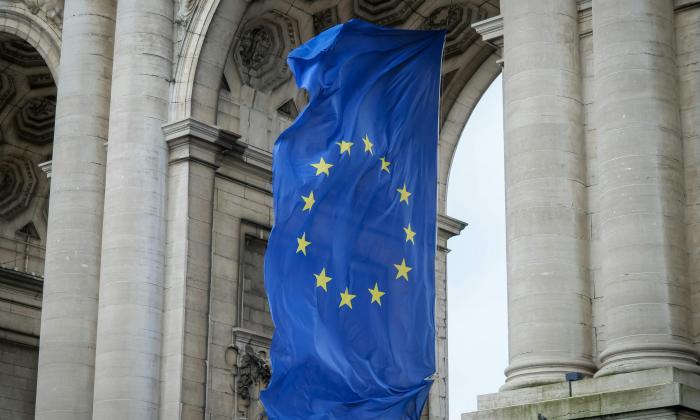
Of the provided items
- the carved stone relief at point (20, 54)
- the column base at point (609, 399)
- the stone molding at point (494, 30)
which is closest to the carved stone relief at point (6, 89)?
the carved stone relief at point (20, 54)

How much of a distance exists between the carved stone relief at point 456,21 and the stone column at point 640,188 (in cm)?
1164

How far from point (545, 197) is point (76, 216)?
11.9 metres

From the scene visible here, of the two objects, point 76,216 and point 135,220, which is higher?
point 76,216

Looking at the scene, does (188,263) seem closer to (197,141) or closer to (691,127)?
(197,141)

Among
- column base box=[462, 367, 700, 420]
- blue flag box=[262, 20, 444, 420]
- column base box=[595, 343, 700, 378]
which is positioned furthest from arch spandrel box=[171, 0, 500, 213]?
column base box=[595, 343, 700, 378]

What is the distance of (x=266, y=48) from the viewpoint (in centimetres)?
3600

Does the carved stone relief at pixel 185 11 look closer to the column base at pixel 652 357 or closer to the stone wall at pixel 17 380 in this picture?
the stone wall at pixel 17 380

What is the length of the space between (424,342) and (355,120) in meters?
4.00

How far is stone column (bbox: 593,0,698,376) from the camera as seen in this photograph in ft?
77.6

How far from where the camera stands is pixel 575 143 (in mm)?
25797

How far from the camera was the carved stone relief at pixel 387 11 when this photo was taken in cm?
3704

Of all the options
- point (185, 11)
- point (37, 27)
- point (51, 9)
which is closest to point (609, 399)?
point (185, 11)

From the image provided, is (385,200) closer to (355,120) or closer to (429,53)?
(355,120)

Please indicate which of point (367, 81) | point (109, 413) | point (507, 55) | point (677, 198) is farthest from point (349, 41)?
point (109, 413)
